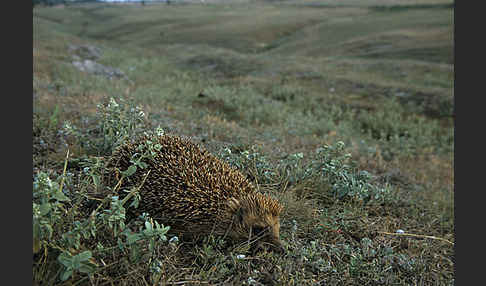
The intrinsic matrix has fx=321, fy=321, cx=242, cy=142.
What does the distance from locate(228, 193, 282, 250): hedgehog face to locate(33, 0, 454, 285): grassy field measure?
179mm

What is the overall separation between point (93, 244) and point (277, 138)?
5.81m

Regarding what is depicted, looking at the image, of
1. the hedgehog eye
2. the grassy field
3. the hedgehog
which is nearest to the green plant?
the grassy field

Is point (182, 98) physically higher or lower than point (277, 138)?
higher

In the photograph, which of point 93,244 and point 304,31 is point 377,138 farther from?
point 304,31

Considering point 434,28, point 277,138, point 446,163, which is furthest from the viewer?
point 434,28

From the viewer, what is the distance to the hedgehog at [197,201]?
3137 millimetres

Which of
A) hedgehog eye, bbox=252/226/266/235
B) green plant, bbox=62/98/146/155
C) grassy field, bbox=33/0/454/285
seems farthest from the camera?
green plant, bbox=62/98/146/155

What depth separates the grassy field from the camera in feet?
8.81

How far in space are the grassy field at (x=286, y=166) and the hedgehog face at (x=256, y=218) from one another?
0.59ft

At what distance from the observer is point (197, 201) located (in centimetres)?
315

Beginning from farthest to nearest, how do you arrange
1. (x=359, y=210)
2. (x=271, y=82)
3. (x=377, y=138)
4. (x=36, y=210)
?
(x=271, y=82), (x=377, y=138), (x=359, y=210), (x=36, y=210)

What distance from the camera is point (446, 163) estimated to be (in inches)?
367

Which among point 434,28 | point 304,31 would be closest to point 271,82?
point 434,28

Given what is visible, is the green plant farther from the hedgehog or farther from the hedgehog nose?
the hedgehog nose
